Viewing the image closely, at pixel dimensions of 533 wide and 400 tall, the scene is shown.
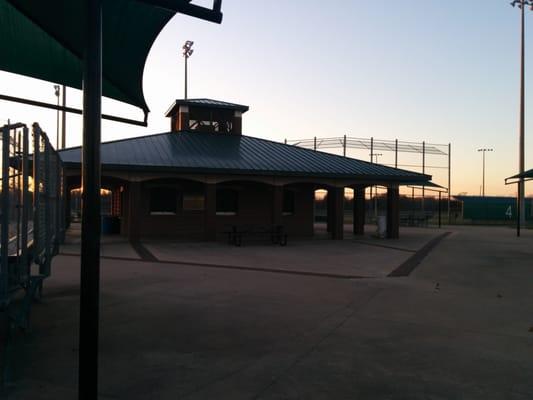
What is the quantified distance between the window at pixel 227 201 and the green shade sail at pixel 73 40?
11.8m

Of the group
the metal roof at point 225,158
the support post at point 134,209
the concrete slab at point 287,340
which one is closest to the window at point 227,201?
the metal roof at point 225,158

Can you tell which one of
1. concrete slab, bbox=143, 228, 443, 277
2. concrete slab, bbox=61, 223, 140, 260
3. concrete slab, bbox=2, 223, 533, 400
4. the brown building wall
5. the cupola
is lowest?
concrete slab, bbox=2, 223, 533, 400

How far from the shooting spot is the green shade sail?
5.87 meters

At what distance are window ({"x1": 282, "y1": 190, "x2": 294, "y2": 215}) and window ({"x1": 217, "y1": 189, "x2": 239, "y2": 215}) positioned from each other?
264cm

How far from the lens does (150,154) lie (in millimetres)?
19812

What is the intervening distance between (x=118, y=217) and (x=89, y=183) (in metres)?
21.7

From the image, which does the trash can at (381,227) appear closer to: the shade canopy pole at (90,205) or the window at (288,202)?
the window at (288,202)

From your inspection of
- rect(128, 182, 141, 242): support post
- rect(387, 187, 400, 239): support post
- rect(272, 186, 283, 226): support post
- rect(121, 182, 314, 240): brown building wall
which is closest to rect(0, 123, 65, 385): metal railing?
rect(128, 182, 141, 242): support post

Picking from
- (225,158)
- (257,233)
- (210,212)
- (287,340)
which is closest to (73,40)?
(287,340)

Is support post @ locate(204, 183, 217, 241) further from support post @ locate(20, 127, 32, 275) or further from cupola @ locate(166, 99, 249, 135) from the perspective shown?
support post @ locate(20, 127, 32, 275)

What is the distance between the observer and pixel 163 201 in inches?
829

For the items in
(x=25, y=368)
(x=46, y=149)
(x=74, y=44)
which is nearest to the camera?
(x=25, y=368)

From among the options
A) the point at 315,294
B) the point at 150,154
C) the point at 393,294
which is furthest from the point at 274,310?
the point at 150,154

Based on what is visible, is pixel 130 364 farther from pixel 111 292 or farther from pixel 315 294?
pixel 315 294
